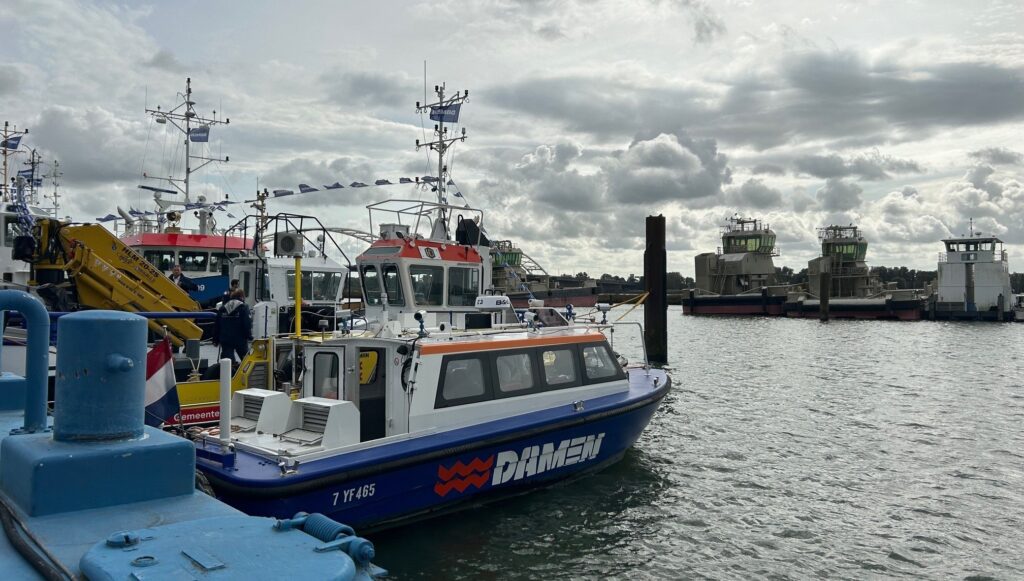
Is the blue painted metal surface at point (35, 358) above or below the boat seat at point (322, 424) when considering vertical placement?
above

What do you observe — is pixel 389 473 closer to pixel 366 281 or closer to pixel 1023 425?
pixel 366 281

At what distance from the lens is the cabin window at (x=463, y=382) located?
7770 mm

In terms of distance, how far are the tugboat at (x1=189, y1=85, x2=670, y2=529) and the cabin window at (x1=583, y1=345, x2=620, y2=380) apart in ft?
0.07

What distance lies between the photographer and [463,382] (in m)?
7.94

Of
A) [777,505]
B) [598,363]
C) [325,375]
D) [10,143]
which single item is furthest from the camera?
[10,143]

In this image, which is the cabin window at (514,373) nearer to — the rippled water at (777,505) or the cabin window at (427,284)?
the rippled water at (777,505)

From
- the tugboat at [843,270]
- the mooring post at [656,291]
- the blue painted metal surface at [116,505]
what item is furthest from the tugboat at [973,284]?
the blue painted metal surface at [116,505]

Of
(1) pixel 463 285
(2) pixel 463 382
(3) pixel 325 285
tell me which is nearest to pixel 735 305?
(3) pixel 325 285

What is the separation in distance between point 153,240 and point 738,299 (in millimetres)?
56028

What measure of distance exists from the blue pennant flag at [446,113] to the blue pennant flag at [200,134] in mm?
12633

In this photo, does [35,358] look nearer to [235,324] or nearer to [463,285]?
[235,324]

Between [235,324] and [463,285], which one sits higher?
[463,285]

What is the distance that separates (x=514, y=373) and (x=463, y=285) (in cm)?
330

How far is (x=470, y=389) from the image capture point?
7992mm
